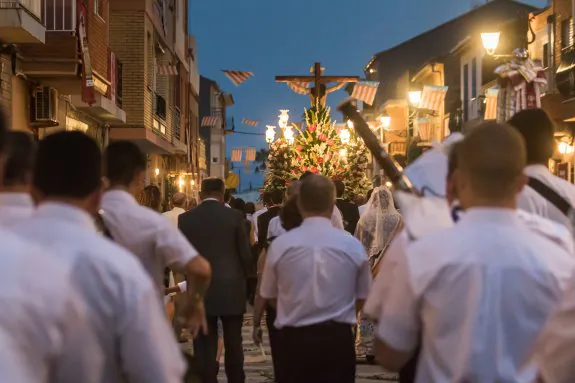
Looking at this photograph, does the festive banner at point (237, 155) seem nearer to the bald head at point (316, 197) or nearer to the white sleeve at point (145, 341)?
the bald head at point (316, 197)

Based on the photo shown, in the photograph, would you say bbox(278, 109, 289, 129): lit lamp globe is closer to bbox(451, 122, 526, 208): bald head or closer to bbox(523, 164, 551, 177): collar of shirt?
bbox(523, 164, 551, 177): collar of shirt

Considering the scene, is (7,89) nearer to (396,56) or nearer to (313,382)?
(313,382)

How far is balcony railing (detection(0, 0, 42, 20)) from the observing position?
14.5m

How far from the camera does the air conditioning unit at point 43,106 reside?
59.7 feet

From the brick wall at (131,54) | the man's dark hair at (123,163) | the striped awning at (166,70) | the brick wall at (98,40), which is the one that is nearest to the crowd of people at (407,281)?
the man's dark hair at (123,163)

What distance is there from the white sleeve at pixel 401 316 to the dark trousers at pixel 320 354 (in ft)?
8.81

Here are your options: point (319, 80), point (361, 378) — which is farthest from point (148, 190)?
point (319, 80)

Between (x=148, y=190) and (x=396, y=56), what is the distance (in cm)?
6055

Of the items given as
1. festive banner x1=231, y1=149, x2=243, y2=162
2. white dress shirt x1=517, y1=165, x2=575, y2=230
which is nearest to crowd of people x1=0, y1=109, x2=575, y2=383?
white dress shirt x1=517, y1=165, x2=575, y2=230

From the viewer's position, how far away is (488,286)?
362 cm

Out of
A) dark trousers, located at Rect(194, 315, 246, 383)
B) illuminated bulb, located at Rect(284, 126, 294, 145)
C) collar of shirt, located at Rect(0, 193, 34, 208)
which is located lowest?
dark trousers, located at Rect(194, 315, 246, 383)

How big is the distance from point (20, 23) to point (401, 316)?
11.9 metres

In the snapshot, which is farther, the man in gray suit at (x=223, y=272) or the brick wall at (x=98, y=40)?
the brick wall at (x=98, y=40)

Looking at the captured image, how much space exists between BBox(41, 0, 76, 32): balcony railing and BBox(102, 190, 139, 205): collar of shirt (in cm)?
1318
